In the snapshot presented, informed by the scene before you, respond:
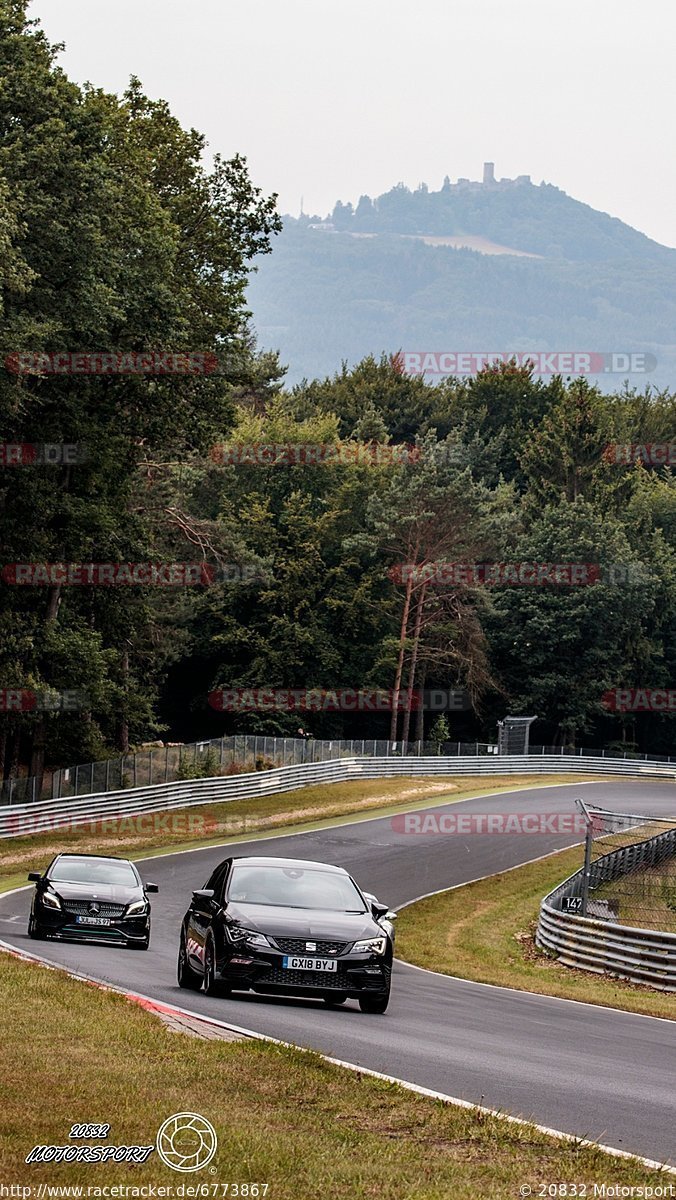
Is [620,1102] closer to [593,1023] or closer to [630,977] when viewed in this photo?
[593,1023]

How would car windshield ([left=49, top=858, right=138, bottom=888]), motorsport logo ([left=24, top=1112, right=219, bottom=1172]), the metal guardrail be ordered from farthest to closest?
1. the metal guardrail
2. car windshield ([left=49, top=858, right=138, bottom=888])
3. motorsport logo ([left=24, top=1112, right=219, bottom=1172])

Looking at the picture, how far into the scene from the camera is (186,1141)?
7.20 m

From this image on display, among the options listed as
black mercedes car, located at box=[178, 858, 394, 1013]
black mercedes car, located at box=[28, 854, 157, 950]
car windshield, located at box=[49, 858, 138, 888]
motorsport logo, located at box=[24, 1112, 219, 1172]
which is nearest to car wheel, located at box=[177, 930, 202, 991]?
black mercedes car, located at box=[178, 858, 394, 1013]

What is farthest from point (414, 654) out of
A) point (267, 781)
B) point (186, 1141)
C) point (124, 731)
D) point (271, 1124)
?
point (186, 1141)

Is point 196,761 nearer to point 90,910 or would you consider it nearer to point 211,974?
point 90,910

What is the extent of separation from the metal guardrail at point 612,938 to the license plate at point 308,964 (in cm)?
911

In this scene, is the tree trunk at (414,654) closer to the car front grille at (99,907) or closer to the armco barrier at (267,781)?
the armco barrier at (267,781)

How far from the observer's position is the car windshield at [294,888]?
51.1 feet

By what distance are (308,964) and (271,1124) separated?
690 centimetres

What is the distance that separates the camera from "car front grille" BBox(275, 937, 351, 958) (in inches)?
579

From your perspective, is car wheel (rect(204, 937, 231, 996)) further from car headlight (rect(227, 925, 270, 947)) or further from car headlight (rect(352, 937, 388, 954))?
car headlight (rect(352, 937, 388, 954))

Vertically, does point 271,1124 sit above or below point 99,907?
above

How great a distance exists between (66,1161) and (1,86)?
30105 mm

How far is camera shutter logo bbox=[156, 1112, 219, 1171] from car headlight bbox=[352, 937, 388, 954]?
7057 millimetres
